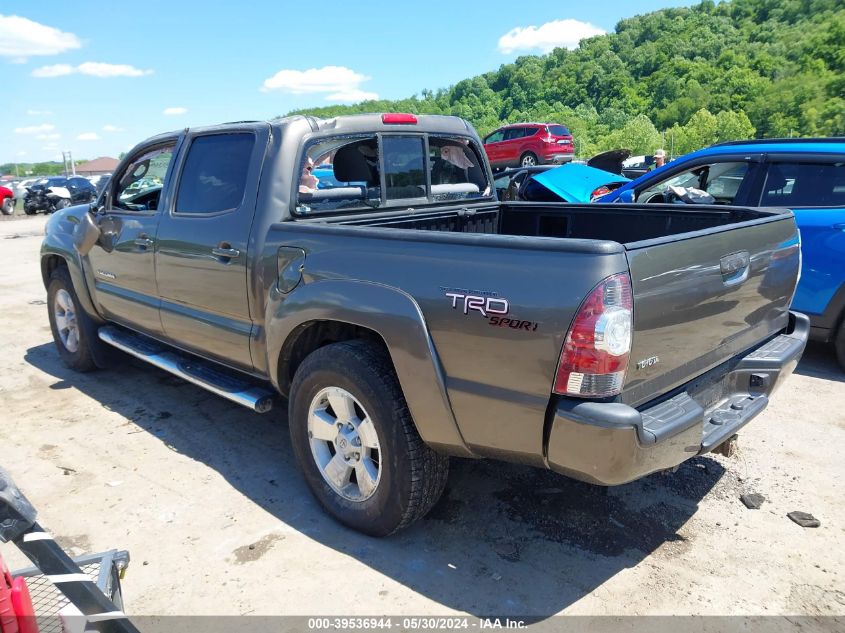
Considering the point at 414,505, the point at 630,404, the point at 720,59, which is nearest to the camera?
the point at 630,404

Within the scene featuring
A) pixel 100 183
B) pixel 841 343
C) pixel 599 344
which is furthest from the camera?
pixel 100 183

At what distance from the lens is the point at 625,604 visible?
2480mm

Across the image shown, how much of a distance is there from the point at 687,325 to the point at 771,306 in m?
0.92

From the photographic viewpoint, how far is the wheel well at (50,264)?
5449 millimetres

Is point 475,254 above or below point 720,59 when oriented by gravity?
below

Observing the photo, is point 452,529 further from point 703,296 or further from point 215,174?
point 215,174

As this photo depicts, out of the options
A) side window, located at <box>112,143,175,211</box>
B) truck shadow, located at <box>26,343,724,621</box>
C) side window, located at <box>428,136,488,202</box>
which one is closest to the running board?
truck shadow, located at <box>26,343,724,621</box>

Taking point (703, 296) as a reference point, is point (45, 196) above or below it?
above

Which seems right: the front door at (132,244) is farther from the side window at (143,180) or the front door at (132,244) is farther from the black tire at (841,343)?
the black tire at (841,343)

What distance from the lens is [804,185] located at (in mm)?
5133

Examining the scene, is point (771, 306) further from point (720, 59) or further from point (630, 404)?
point (720, 59)

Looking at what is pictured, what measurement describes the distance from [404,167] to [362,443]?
1.87 m

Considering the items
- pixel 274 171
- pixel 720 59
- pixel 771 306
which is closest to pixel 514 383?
pixel 771 306

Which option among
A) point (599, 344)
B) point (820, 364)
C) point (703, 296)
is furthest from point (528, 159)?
point (599, 344)
